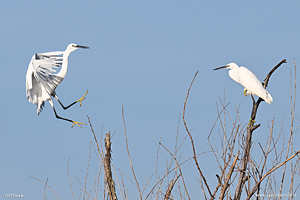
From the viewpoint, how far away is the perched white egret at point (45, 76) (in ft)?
25.4

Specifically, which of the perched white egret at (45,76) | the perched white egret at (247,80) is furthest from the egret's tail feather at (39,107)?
the perched white egret at (247,80)

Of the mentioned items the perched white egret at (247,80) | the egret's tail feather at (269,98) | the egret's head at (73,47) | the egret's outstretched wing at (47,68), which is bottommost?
the egret's tail feather at (269,98)

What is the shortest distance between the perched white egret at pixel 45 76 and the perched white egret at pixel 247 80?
350 cm

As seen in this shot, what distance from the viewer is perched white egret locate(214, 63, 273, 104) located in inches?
284

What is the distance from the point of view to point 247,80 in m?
8.34

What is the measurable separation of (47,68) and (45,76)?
635mm

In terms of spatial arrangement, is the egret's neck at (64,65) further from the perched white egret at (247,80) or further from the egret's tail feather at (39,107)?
the perched white egret at (247,80)

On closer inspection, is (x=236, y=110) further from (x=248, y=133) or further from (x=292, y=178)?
(x=292, y=178)

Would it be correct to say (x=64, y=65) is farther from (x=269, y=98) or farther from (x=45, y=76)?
(x=269, y=98)

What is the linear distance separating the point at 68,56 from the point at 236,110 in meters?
5.87

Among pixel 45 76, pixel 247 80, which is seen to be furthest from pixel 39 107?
pixel 247 80

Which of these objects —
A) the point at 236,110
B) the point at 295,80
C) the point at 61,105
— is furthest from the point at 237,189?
the point at 61,105

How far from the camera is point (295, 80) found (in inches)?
146

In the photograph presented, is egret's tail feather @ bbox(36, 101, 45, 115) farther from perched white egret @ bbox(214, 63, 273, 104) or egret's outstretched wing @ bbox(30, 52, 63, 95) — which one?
perched white egret @ bbox(214, 63, 273, 104)
